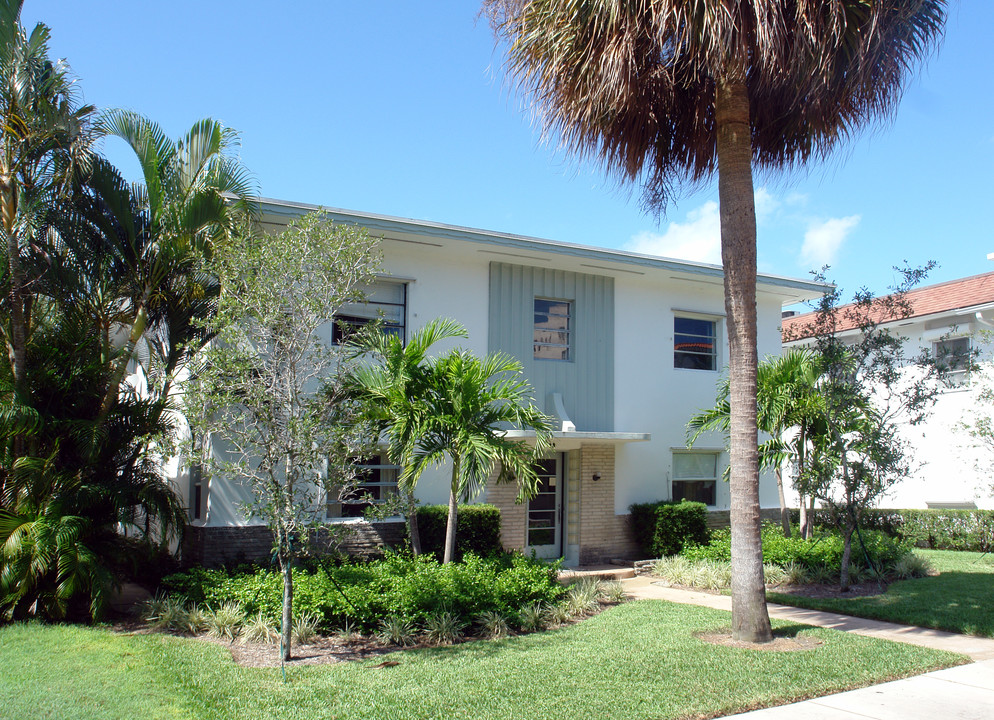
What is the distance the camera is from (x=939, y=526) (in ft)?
58.3

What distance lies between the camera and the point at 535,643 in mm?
8562

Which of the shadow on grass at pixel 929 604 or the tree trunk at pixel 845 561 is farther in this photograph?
the tree trunk at pixel 845 561

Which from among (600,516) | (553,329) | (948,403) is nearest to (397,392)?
(553,329)

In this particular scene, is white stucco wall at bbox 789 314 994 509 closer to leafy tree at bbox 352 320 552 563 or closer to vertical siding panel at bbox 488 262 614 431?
vertical siding panel at bbox 488 262 614 431

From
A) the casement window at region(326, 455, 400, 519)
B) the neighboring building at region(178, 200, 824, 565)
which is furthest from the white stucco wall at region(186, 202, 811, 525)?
the casement window at region(326, 455, 400, 519)

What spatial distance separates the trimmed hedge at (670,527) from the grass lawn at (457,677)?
598 centimetres

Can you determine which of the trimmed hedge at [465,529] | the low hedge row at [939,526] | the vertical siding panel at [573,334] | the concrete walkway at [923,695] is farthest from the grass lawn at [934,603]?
the vertical siding panel at [573,334]

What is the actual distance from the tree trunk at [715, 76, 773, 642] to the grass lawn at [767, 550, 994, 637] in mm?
2684

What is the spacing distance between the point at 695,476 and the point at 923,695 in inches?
388

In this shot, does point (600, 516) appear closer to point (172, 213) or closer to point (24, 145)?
point (172, 213)

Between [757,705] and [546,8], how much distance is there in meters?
7.48

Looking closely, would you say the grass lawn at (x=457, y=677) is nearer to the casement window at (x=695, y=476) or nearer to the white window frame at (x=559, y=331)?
the white window frame at (x=559, y=331)

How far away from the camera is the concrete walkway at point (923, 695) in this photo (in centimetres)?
624

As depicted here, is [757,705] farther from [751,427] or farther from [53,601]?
[53,601]
